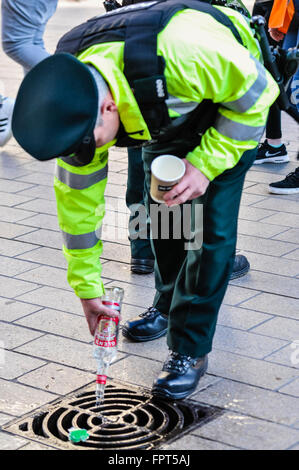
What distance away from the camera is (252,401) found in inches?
128

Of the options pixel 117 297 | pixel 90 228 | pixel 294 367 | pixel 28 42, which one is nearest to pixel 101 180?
pixel 90 228

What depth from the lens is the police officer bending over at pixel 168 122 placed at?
260 cm

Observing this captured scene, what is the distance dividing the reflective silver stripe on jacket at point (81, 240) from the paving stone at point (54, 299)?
95 centimetres

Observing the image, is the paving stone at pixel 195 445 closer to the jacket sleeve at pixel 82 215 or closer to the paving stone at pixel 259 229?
the jacket sleeve at pixel 82 215

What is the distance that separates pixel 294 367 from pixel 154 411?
0.64 m

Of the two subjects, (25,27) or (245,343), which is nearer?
(245,343)

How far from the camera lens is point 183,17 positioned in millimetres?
2830

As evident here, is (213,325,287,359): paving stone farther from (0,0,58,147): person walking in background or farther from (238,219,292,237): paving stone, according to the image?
(0,0,58,147): person walking in background

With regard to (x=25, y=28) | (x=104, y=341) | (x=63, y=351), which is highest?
(x=25, y=28)

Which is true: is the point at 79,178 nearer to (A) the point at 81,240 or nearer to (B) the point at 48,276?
(A) the point at 81,240

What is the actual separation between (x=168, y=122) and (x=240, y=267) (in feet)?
5.65

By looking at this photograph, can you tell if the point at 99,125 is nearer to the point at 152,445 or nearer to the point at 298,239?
the point at 152,445

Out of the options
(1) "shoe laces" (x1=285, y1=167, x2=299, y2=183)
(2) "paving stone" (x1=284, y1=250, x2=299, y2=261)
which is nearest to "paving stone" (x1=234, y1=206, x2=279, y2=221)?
(1) "shoe laces" (x1=285, y1=167, x2=299, y2=183)

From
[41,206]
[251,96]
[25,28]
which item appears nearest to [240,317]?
[251,96]
